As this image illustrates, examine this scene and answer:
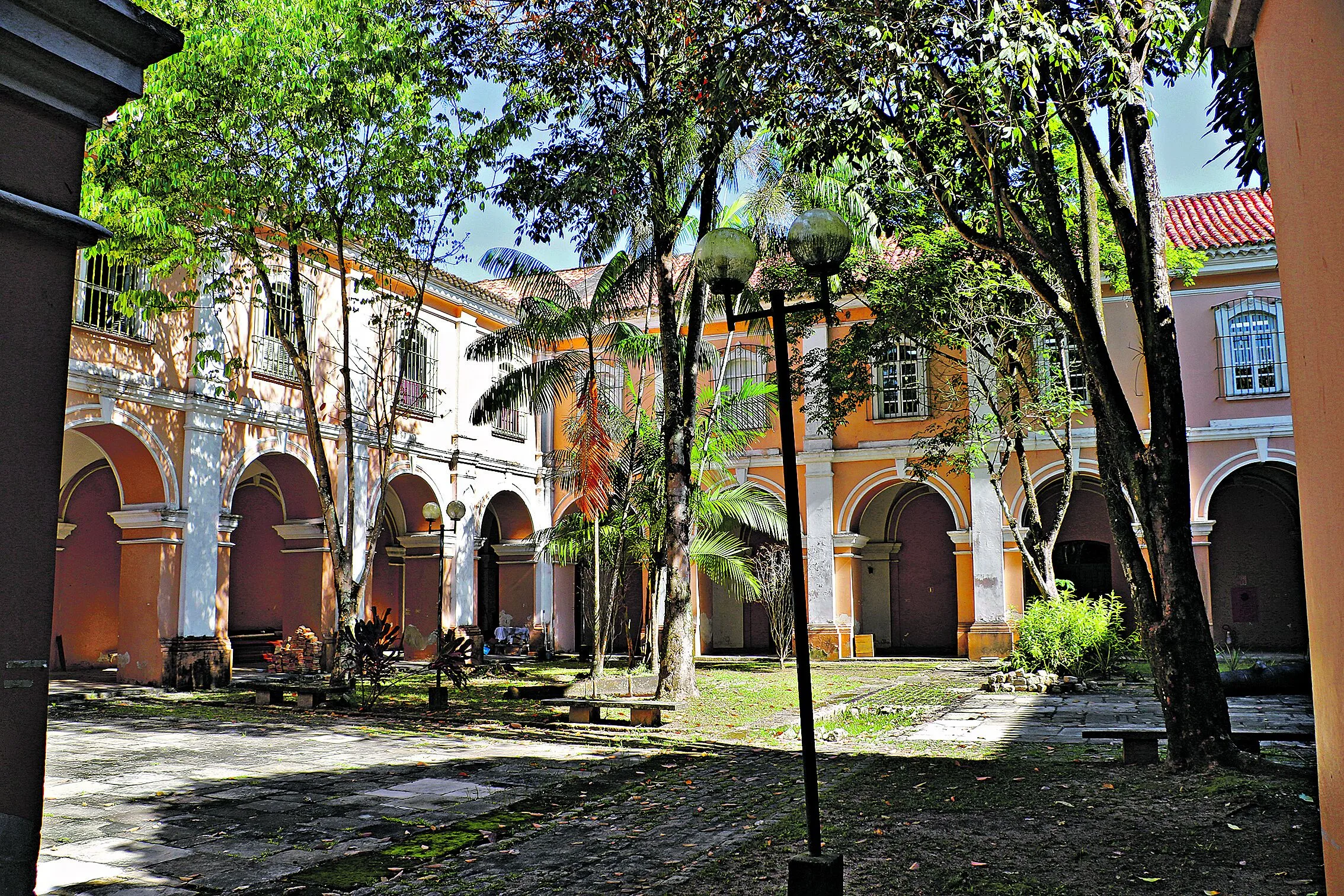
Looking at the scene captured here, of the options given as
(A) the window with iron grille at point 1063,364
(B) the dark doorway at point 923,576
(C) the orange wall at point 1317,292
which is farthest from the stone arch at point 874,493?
(C) the orange wall at point 1317,292

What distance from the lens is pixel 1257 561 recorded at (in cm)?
2034

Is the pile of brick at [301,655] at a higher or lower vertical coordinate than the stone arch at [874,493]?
lower

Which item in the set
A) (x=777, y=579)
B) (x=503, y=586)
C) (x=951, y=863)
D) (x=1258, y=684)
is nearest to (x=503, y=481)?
(x=503, y=586)

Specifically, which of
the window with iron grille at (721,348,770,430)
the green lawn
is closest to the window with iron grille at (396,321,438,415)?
the green lawn

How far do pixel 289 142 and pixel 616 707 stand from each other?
24.0ft

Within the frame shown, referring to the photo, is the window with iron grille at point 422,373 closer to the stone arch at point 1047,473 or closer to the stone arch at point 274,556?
the stone arch at point 274,556

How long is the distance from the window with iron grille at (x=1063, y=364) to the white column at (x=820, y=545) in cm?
507

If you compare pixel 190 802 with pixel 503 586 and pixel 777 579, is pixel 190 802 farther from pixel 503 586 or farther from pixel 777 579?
pixel 503 586

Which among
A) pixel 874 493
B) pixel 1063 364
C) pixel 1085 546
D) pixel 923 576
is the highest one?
pixel 1063 364

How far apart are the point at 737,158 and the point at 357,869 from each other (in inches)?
383

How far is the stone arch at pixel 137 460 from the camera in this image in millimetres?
13695

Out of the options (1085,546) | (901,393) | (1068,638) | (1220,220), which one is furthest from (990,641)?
→ (1220,220)

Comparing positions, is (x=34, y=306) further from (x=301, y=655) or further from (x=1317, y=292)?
(x=301, y=655)

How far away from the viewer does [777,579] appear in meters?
19.0
